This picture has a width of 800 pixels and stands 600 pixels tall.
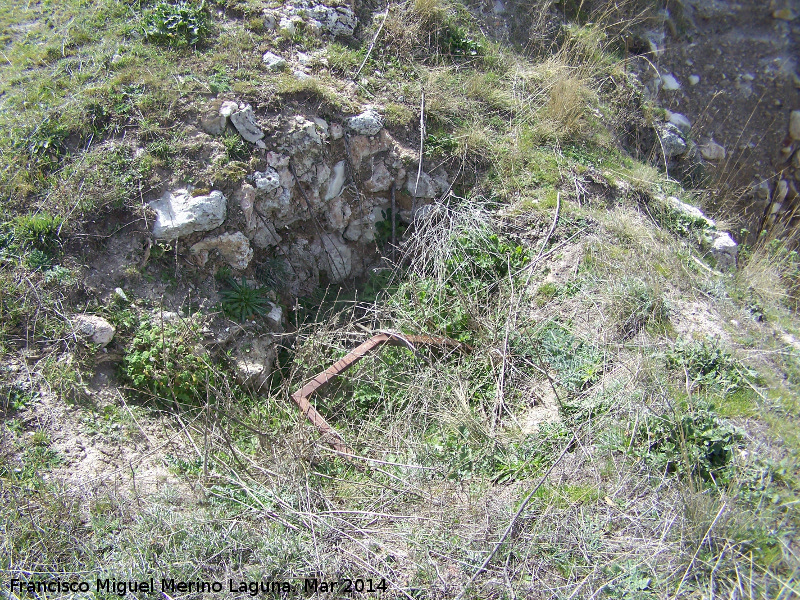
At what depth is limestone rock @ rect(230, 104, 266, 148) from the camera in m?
3.99

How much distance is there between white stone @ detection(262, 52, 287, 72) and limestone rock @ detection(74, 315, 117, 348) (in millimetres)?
2450

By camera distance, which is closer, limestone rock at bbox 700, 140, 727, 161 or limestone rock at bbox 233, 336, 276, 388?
limestone rock at bbox 233, 336, 276, 388

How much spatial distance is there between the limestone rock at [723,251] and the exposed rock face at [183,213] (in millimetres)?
4253

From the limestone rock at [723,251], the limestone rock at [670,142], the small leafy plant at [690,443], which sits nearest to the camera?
the small leafy plant at [690,443]

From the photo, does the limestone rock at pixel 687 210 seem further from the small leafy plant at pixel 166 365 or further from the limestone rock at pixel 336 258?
the small leafy plant at pixel 166 365

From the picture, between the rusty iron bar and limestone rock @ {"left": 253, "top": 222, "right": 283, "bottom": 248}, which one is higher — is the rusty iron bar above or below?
below

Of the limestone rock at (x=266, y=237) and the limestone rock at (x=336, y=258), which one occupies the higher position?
the limestone rock at (x=266, y=237)

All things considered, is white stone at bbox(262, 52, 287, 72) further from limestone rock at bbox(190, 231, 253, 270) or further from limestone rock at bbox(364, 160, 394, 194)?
limestone rock at bbox(190, 231, 253, 270)

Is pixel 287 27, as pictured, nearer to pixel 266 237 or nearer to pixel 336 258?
pixel 266 237

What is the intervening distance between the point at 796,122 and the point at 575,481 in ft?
19.2

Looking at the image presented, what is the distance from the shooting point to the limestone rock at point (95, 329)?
132 inches

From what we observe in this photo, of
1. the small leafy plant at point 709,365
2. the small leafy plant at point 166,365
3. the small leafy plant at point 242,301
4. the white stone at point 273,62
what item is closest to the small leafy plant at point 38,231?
the small leafy plant at point 166,365

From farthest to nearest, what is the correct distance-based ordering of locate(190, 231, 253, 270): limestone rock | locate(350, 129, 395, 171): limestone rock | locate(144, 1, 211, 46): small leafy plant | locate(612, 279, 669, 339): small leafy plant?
1. locate(350, 129, 395, 171): limestone rock
2. locate(144, 1, 211, 46): small leafy plant
3. locate(190, 231, 253, 270): limestone rock
4. locate(612, 279, 669, 339): small leafy plant

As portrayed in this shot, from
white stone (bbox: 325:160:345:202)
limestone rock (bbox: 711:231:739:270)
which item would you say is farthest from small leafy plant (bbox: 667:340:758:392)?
white stone (bbox: 325:160:345:202)
